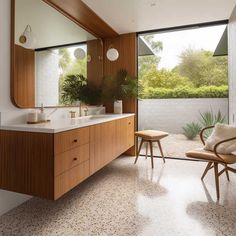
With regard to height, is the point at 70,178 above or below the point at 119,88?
below

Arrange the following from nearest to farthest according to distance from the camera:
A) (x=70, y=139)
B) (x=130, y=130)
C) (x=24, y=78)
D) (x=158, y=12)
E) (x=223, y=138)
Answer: (x=70, y=139)
(x=24, y=78)
(x=223, y=138)
(x=158, y=12)
(x=130, y=130)

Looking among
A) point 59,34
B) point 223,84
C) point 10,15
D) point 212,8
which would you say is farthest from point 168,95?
point 10,15

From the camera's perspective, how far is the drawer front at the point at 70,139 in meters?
1.67

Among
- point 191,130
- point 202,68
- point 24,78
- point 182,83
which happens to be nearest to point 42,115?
point 24,78

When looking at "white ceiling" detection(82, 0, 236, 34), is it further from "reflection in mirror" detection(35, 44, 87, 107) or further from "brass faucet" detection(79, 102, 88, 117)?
"brass faucet" detection(79, 102, 88, 117)

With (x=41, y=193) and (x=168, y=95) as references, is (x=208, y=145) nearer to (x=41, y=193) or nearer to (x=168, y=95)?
(x=168, y=95)

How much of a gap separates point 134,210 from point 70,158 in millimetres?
825

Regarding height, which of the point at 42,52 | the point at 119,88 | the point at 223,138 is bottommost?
the point at 223,138

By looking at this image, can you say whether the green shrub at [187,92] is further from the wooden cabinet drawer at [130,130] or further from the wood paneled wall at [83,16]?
the wood paneled wall at [83,16]

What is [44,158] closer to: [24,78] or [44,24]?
[24,78]

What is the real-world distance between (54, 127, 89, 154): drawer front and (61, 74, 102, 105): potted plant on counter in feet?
3.13

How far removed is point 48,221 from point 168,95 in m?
3.14

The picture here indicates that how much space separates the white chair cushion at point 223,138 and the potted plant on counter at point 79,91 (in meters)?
1.97

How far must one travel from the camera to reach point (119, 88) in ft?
12.1
